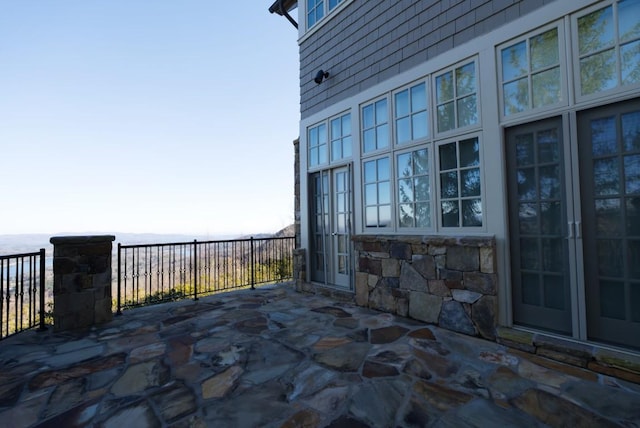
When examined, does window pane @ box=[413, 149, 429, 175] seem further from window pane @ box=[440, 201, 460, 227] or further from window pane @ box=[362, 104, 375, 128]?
window pane @ box=[362, 104, 375, 128]

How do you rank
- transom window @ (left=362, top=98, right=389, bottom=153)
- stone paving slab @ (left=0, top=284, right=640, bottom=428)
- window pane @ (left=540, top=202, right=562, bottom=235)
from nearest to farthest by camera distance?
stone paving slab @ (left=0, top=284, right=640, bottom=428) < window pane @ (left=540, top=202, right=562, bottom=235) < transom window @ (left=362, top=98, right=389, bottom=153)

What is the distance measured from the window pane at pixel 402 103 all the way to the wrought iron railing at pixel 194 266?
11.1 ft

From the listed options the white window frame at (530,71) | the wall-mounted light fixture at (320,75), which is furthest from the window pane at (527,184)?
the wall-mounted light fixture at (320,75)

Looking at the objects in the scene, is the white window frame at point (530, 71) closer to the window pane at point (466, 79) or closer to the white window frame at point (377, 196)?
the window pane at point (466, 79)

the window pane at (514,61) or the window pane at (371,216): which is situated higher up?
the window pane at (514,61)

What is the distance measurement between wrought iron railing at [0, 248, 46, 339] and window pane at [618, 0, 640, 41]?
5.83 m

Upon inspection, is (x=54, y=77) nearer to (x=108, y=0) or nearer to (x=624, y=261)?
(x=108, y=0)

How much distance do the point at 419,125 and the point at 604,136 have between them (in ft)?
5.33

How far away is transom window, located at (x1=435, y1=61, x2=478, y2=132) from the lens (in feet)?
9.45

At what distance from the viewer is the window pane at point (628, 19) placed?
2021 millimetres

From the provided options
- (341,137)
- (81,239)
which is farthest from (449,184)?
(81,239)

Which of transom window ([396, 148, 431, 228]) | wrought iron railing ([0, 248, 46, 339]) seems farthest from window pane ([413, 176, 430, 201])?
wrought iron railing ([0, 248, 46, 339])

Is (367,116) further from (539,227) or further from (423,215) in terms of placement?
→ (539,227)

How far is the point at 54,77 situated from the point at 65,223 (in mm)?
37154
